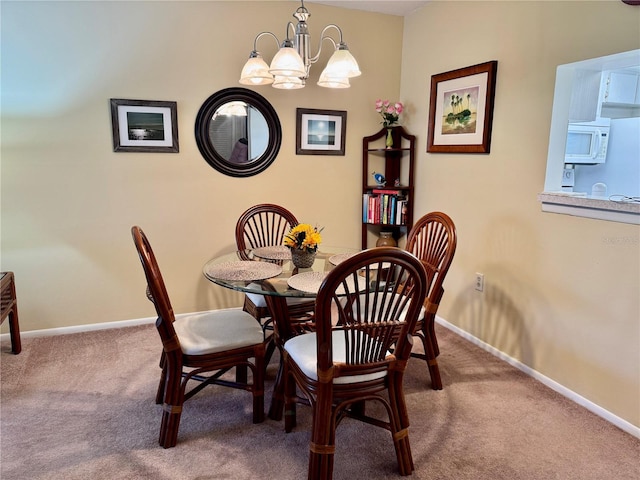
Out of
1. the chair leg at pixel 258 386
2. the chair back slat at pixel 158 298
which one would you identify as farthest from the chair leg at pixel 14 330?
the chair leg at pixel 258 386

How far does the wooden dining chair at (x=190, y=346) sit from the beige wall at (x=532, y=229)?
1.63 m

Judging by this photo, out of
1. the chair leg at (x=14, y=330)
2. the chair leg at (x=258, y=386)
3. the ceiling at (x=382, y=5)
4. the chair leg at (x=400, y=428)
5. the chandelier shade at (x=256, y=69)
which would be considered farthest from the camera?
the ceiling at (x=382, y=5)

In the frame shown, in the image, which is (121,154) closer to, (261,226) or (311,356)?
(261,226)

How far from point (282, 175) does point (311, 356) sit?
1985mm

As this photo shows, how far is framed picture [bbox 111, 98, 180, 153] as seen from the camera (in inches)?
114

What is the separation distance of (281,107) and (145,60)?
1.00 meters

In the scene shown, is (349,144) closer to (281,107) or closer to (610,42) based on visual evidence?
(281,107)

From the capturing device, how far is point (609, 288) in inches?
82.0

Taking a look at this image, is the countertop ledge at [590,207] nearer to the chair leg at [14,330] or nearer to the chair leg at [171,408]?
the chair leg at [171,408]

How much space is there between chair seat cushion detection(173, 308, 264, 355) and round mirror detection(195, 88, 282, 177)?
1.41 m

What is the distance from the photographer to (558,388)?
237cm

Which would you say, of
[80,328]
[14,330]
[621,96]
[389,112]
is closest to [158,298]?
[14,330]

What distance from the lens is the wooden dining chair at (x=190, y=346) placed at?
1792 millimetres

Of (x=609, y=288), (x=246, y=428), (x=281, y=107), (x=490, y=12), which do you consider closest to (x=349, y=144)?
(x=281, y=107)
